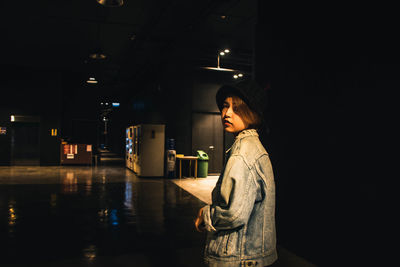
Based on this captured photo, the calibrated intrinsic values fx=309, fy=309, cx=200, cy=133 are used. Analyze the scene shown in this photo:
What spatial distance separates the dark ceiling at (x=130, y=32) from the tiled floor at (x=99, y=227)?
409 cm

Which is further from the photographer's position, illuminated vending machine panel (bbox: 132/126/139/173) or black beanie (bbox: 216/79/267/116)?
illuminated vending machine panel (bbox: 132/126/139/173)

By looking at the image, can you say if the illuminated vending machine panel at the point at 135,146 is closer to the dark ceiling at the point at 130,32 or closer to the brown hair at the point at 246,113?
the dark ceiling at the point at 130,32

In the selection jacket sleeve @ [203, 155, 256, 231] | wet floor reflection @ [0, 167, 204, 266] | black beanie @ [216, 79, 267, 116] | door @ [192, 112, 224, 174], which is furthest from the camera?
door @ [192, 112, 224, 174]

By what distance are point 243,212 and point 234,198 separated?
0.22ft

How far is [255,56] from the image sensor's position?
14.9ft

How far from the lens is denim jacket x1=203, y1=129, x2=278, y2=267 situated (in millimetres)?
1199

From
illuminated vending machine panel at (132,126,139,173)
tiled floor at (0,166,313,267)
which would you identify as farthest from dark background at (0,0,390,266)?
illuminated vending machine panel at (132,126,139,173)

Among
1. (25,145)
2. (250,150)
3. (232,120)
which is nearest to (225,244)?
(250,150)

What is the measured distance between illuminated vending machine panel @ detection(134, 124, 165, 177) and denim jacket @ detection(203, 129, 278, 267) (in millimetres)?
9047

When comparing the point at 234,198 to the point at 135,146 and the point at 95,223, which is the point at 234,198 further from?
the point at 135,146

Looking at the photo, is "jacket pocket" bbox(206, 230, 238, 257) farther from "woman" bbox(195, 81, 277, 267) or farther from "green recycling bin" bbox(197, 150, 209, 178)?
"green recycling bin" bbox(197, 150, 209, 178)

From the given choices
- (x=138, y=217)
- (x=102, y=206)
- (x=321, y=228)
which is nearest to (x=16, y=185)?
(x=102, y=206)

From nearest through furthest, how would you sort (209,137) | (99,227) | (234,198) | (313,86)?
(234,198) < (313,86) < (99,227) < (209,137)

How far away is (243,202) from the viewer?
3.91 ft
